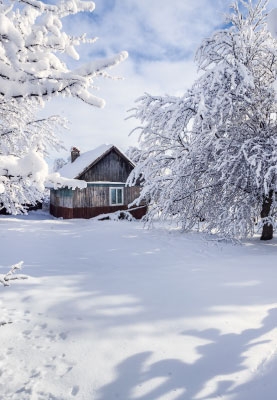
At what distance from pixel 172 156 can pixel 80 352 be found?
8746 mm

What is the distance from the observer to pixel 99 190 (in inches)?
774

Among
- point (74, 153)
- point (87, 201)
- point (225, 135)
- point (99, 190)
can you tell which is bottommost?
point (87, 201)

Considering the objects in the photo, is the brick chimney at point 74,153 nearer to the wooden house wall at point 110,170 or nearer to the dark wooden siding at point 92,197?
the wooden house wall at point 110,170

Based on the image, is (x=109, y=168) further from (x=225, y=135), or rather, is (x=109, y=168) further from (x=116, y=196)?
(x=225, y=135)

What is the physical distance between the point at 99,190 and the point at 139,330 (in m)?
16.6

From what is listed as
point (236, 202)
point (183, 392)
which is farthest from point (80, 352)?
point (236, 202)

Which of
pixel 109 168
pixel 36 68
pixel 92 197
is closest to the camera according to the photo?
pixel 36 68

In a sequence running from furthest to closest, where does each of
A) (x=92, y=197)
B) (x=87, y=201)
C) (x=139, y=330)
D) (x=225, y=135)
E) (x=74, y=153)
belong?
1. (x=74, y=153)
2. (x=92, y=197)
3. (x=87, y=201)
4. (x=225, y=135)
5. (x=139, y=330)

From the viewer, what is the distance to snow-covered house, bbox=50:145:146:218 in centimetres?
1881

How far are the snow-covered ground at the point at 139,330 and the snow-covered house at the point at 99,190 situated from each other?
12.0 metres

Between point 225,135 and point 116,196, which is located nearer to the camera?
point 225,135

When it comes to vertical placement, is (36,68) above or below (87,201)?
above

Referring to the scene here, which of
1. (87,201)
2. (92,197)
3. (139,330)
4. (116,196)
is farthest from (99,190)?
(139,330)

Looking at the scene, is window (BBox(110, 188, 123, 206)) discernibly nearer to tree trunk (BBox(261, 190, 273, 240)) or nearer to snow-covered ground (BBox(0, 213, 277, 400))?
tree trunk (BBox(261, 190, 273, 240))
